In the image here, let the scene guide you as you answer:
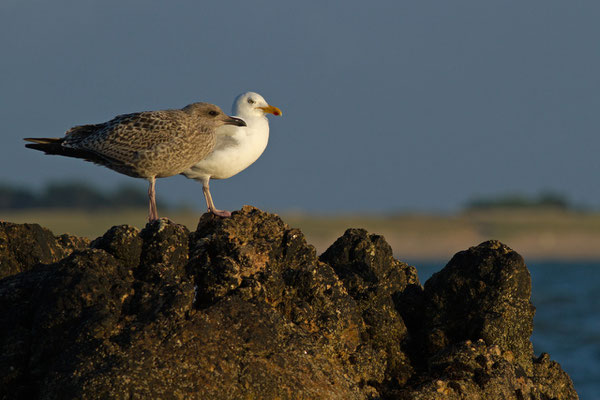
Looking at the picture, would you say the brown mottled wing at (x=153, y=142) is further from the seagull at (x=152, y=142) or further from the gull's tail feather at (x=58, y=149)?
the gull's tail feather at (x=58, y=149)

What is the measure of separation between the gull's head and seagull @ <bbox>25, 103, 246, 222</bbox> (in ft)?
4.93

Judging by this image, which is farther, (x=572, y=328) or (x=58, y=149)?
(x=572, y=328)

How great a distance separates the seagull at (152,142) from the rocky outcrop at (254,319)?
1334 mm

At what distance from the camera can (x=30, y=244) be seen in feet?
22.8

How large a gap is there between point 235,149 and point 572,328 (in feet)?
70.9

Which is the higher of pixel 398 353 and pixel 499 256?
pixel 499 256

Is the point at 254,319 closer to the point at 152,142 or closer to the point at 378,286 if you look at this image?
the point at 378,286

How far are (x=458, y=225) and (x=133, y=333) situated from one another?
76243 mm

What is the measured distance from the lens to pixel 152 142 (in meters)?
8.43

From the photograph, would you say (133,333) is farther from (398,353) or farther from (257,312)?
(398,353)

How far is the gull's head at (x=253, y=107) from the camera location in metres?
10.6

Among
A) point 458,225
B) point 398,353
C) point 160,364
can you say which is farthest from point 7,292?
point 458,225

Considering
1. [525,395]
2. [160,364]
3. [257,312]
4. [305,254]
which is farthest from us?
[305,254]

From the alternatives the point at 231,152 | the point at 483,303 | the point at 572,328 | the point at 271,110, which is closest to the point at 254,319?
the point at 483,303
